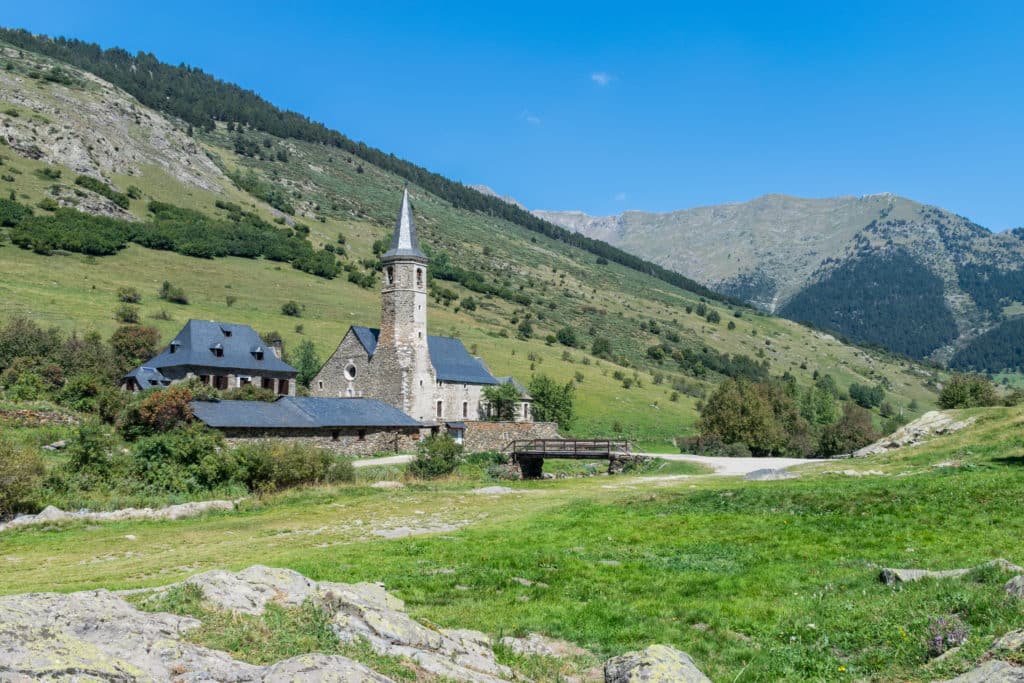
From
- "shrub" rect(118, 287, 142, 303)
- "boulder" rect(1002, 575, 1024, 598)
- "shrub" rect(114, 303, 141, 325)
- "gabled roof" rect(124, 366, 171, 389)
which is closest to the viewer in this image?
"boulder" rect(1002, 575, 1024, 598)

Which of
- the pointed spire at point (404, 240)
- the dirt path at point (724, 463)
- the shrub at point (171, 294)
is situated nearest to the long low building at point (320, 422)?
the dirt path at point (724, 463)

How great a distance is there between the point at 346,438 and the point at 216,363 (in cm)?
1993

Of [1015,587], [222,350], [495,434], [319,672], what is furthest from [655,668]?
[222,350]

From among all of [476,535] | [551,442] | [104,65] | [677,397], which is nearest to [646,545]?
[476,535]

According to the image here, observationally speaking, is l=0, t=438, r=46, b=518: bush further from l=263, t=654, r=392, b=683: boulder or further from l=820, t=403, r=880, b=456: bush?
l=820, t=403, r=880, b=456: bush

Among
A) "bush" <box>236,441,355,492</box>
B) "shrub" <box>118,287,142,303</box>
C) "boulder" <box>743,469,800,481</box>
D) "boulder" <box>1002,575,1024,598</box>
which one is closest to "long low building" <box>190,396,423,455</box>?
"bush" <box>236,441,355,492</box>

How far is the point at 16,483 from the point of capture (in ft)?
73.1

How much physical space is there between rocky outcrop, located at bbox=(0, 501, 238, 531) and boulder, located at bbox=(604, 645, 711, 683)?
810 inches

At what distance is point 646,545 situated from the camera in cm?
1503

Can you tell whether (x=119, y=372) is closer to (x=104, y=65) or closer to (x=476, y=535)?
(x=476, y=535)

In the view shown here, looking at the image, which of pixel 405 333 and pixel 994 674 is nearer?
pixel 994 674

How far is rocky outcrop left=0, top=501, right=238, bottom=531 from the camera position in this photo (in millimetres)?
21484

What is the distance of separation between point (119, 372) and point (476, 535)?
51.5 meters

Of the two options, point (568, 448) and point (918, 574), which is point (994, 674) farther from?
point (568, 448)
